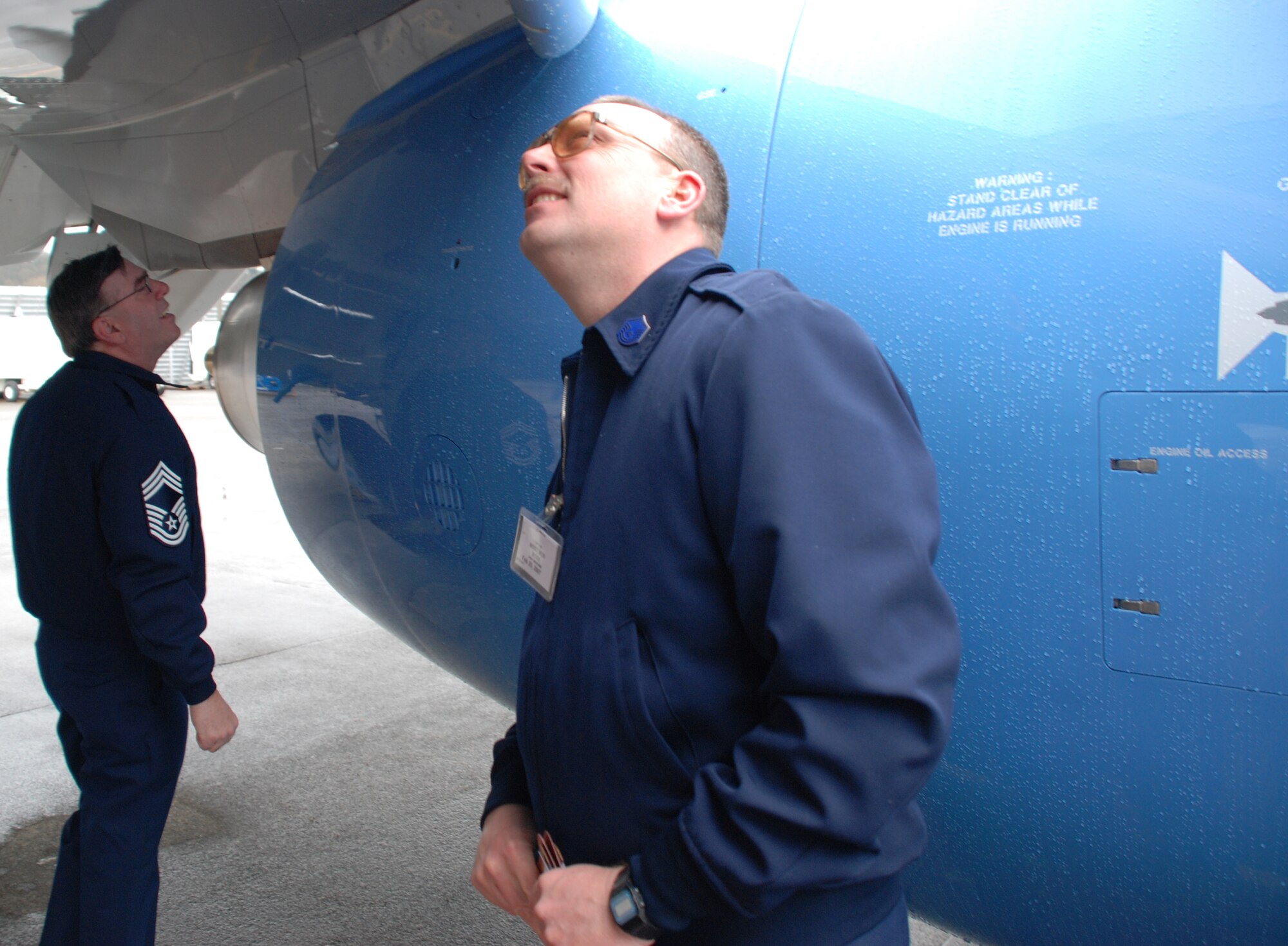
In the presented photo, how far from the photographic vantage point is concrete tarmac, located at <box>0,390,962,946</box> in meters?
2.30

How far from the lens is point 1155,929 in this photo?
1.08 m

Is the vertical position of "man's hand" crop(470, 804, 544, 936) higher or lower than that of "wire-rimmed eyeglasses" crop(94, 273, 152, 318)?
lower

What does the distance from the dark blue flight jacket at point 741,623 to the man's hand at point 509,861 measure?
0.24ft

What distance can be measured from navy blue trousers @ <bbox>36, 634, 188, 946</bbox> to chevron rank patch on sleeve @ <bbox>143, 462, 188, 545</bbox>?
10.3 inches

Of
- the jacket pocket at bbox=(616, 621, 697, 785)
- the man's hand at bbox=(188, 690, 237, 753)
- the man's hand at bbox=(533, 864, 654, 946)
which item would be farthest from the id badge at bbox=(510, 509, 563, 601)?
the man's hand at bbox=(188, 690, 237, 753)

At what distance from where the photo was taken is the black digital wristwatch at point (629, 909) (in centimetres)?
75

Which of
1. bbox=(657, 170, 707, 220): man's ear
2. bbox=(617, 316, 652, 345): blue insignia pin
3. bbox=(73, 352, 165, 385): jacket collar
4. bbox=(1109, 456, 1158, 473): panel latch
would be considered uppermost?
bbox=(657, 170, 707, 220): man's ear

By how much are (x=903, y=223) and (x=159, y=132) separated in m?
2.45

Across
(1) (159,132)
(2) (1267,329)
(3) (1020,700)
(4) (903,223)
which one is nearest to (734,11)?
(4) (903,223)

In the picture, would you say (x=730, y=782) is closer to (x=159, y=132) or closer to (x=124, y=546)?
(x=124, y=546)

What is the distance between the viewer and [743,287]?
0.81m

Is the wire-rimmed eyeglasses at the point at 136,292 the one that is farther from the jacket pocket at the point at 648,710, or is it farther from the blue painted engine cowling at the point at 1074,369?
the jacket pocket at the point at 648,710

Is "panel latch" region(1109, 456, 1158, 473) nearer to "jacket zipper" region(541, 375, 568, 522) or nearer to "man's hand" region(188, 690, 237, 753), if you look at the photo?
"jacket zipper" region(541, 375, 568, 522)

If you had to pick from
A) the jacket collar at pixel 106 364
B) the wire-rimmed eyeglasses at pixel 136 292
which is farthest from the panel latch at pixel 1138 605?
the wire-rimmed eyeglasses at pixel 136 292
